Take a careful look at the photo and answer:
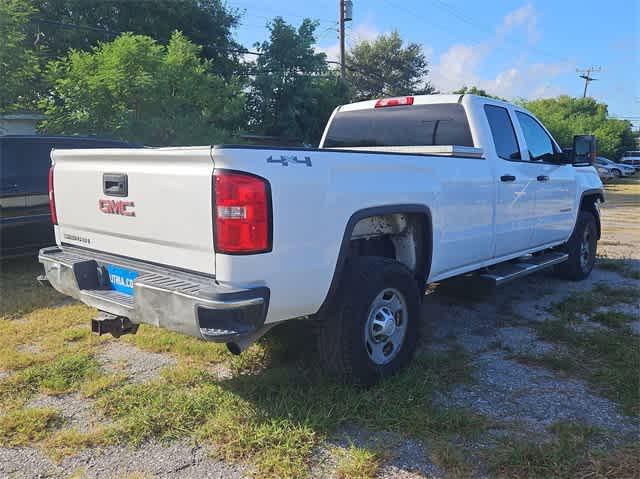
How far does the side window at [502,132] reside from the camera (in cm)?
489

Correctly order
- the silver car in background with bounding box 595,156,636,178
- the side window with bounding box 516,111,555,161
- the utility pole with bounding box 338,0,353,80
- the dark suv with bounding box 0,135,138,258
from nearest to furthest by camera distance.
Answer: the side window with bounding box 516,111,555,161 → the dark suv with bounding box 0,135,138,258 → the utility pole with bounding box 338,0,353,80 → the silver car in background with bounding box 595,156,636,178

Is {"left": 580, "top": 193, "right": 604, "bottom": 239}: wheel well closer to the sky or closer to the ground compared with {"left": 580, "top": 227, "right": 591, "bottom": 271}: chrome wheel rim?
closer to the sky

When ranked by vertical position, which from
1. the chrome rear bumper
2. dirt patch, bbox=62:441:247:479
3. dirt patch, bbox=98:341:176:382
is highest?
the chrome rear bumper

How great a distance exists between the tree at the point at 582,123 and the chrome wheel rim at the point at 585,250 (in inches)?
1195

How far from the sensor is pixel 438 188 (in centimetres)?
392

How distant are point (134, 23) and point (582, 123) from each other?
3832 centimetres

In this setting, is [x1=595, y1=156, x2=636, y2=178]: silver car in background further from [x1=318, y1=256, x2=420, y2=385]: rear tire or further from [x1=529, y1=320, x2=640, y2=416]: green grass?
[x1=318, y1=256, x2=420, y2=385]: rear tire

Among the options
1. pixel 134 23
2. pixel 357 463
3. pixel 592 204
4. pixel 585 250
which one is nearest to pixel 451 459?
pixel 357 463

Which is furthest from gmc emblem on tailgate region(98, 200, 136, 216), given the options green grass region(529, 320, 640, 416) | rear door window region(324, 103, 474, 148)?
green grass region(529, 320, 640, 416)

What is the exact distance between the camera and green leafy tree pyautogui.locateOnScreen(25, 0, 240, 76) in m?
18.2

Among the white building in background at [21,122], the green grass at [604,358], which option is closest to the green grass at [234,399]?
the green grass at [604,358]

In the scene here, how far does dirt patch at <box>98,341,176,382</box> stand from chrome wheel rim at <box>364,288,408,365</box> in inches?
60.3

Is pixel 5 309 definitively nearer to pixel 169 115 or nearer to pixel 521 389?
pixel 521 389

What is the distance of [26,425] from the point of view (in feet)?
10.2
